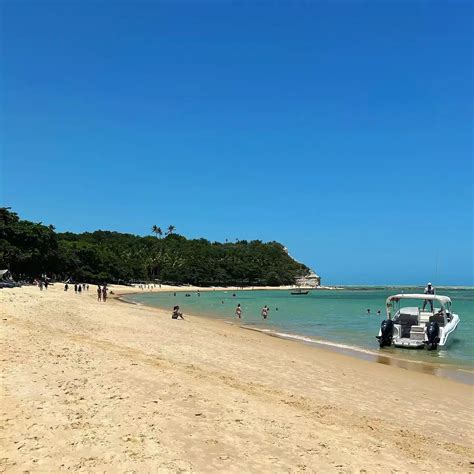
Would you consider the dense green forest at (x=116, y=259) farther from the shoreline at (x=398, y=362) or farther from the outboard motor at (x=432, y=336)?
the outboard motor at (x=432, y=336)

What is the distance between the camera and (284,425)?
791 centimetres

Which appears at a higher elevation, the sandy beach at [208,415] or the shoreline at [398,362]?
the sandy beach at [208,415]

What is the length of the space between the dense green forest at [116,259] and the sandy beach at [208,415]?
6684 cm

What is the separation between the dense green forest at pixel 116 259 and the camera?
3041 inches

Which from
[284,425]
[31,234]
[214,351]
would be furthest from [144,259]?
[284,425]

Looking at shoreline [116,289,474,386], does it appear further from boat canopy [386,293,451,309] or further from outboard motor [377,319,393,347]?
boat canopy [386,293,451,309]

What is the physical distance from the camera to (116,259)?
390ft

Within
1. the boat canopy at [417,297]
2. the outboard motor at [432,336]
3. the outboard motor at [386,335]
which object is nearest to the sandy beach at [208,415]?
the outboard motor at [432,336]

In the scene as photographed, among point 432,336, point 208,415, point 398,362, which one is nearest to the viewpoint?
point 208,415

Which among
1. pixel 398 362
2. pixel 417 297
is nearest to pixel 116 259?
pixel 417 297

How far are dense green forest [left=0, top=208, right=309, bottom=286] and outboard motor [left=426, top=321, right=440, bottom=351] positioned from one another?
2553 inches

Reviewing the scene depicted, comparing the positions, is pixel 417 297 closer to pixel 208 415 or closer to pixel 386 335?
pixel 386 335

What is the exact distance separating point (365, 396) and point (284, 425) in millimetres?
4749

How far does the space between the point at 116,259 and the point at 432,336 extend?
341 ft
